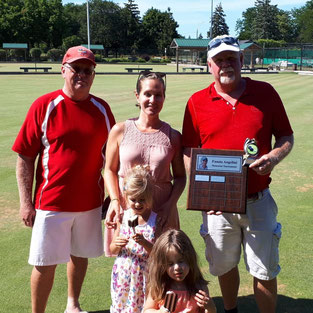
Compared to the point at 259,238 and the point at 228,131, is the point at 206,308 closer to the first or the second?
the point at 259,238

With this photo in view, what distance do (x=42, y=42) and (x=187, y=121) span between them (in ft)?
296

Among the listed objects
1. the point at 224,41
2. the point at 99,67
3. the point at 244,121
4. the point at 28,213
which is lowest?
the point at 28,213

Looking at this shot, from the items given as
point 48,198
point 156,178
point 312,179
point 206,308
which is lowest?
point 312,179

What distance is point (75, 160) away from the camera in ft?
11.3

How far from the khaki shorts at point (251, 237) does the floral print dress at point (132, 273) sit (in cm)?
60

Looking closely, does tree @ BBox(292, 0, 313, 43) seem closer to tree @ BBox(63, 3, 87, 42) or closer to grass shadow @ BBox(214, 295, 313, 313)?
tree @ BBox(63, 3, 87, 42)

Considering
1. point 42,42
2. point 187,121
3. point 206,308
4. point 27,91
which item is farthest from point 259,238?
point 42,42

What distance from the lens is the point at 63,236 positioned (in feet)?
11.6

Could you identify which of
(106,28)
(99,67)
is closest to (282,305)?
(99,67)

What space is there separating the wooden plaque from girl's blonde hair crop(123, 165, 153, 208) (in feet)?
1.00

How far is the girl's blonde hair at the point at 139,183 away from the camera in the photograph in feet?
10.1

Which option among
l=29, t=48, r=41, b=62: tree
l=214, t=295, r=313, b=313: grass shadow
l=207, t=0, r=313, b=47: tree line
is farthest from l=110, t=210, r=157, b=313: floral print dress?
l=207, t=0, r=313, b=47: tree line

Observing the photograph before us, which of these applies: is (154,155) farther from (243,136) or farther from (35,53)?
(35,53)

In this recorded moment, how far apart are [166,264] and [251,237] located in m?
0.87
